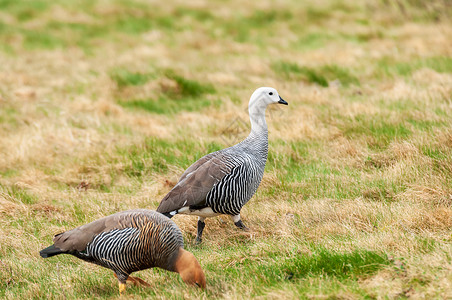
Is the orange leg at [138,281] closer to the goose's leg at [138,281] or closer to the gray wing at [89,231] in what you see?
the goose's leg at [138,281]

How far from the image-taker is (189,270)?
4629 mm

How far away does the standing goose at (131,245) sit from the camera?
15.7ft

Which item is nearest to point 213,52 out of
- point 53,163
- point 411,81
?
point 411,81

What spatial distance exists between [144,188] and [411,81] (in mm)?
6826

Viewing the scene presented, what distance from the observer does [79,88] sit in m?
13.3

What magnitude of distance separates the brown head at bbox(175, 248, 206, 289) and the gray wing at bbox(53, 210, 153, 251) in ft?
1.84

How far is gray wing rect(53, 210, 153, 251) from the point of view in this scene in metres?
4.96

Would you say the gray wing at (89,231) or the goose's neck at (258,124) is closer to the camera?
the gray wing at (89,231)

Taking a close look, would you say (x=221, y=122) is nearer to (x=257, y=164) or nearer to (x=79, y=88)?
(x=257, y=164)

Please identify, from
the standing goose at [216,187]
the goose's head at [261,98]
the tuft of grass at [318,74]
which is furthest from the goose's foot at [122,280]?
the tuft of grass at [318,74]

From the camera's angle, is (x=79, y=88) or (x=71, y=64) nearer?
(x=79, y=88)

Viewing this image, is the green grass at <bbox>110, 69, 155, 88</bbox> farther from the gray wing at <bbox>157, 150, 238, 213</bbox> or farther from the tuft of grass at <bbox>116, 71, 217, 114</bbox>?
the gray wing at <bbox>157, 150, 238, 213</bbox>

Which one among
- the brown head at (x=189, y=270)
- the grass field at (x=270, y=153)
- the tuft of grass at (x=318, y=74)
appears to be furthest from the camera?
the tuft of grass at (x=318, y=74)

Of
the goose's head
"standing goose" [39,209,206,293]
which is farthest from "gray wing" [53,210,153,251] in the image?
the goose's head
